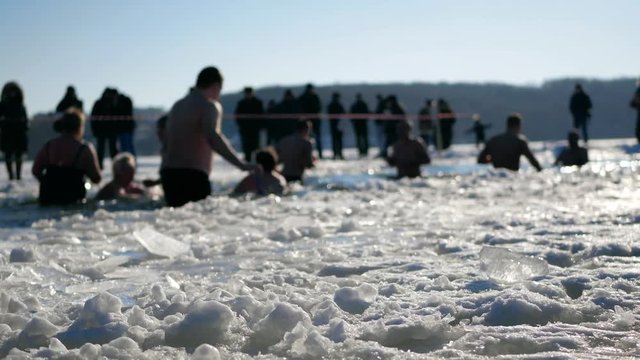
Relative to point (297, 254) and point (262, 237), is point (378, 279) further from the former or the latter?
point (262, 237)

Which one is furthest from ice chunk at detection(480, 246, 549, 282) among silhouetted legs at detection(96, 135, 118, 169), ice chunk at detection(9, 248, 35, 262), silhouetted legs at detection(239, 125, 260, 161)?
silhouetted legs at detection(239, 125, 260, 161)

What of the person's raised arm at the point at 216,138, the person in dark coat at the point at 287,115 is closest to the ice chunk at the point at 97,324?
the person's raised arm at the point at 216,138

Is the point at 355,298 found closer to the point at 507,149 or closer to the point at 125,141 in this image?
the point at 507,149

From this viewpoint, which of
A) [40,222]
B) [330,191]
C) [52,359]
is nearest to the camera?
[52,359]

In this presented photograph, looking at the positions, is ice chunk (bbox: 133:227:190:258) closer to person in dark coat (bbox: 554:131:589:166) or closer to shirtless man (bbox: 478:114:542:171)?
shirtless man (bbox: 478:114:542:171)

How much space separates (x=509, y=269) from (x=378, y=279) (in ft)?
1.71

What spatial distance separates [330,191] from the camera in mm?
8609

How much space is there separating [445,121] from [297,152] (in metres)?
13.2

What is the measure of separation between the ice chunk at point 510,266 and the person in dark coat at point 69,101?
9.88 metres

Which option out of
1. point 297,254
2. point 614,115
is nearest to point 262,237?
point 297,254

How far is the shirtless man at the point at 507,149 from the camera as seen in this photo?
9.91 metres

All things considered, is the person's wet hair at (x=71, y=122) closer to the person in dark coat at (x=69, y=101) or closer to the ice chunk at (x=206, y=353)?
the person in dark coat at (x=69, y=101)

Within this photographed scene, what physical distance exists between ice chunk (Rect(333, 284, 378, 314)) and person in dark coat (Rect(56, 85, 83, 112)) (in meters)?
10.00

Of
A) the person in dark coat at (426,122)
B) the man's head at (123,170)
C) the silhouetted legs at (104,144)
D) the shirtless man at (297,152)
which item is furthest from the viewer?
the person in dark coat at (426,122)
